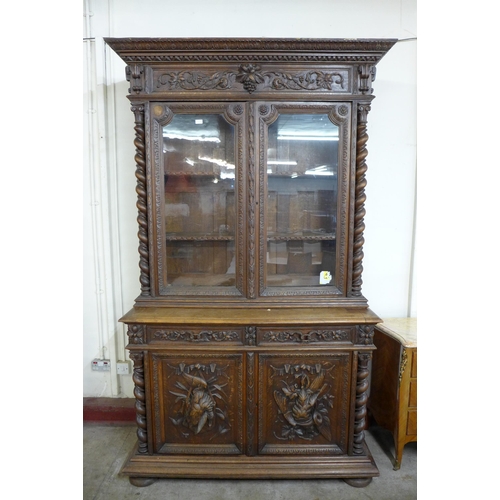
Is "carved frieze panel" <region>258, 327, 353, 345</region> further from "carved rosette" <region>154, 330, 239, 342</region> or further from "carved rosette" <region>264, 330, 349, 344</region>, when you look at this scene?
"carved rosette" <region>154, 330, 239, 342</region>

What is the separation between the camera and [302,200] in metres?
1.69

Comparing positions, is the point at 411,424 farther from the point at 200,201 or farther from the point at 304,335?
the point at 200,201

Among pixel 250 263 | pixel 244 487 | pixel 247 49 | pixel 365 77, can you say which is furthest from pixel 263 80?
pixel 244 487

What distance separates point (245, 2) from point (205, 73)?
710 millimetres

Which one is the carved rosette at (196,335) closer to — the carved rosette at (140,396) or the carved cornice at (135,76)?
the carved rosette at (140,396)

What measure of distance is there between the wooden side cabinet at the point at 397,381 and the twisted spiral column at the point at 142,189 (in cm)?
139

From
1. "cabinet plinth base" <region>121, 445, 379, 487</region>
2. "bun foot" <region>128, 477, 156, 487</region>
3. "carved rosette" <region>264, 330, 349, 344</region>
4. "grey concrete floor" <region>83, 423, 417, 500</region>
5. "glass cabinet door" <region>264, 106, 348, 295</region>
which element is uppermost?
"glass cabinet door" <region>264, 106, 348, 295</region>

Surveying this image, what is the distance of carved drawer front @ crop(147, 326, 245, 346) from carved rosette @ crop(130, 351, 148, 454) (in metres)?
0.11

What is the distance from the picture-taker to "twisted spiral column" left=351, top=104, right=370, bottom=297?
5.04 ft

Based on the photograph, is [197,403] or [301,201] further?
[301,201]

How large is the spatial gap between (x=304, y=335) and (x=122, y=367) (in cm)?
127

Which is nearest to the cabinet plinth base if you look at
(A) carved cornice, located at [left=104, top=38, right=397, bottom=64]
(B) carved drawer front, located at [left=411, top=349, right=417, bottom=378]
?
(B) carved drawer front, located at [left=411, top=349, right=417, bottom=378]

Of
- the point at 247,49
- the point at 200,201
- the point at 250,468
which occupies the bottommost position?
the point at 250,468

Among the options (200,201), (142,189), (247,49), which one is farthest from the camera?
(200,201)
